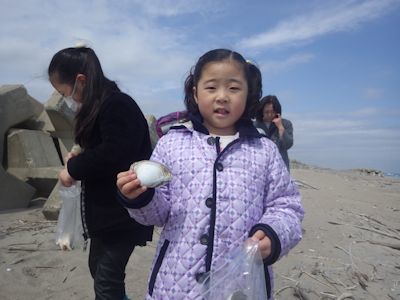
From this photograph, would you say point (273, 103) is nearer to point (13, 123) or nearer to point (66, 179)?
point (66, 179)

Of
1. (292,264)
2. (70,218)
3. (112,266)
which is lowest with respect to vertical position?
(292,264)

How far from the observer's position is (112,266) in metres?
2.28

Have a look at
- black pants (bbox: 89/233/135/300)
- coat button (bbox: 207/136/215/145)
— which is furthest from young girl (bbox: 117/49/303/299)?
black pants (bbox: 89/233/135/300)

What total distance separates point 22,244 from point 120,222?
261 centimetres

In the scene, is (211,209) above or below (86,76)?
below

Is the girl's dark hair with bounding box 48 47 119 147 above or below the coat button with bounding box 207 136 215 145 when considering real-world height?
above

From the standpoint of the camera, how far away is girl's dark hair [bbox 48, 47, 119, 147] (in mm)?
2347

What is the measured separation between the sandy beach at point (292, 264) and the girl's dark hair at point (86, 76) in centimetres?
161

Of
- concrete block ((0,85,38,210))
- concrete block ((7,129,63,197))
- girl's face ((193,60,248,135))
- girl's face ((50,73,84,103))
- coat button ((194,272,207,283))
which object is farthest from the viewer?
concrete block ((7,129,63,197))

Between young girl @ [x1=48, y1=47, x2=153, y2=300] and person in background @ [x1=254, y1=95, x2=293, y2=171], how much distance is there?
7.86 feet

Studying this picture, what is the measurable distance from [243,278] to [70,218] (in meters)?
1.68

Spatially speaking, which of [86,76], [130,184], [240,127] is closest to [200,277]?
[130,184]

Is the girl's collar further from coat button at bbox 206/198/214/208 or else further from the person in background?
the person in background

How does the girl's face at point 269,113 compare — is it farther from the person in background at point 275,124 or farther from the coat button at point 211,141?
the coat button at point 211,141
